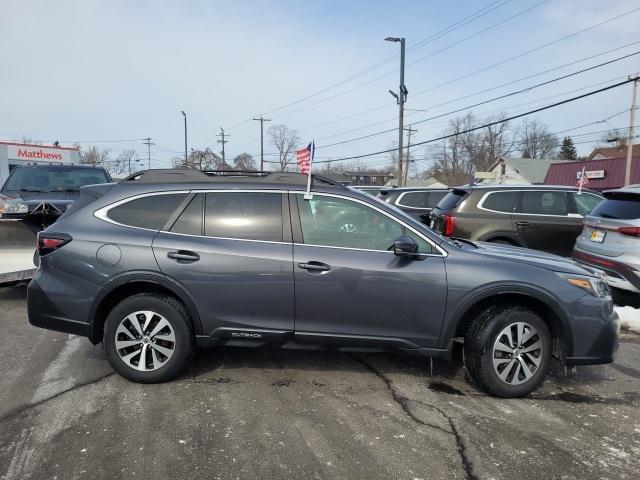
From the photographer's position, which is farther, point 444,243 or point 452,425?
point 444,243

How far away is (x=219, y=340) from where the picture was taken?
4.14 m

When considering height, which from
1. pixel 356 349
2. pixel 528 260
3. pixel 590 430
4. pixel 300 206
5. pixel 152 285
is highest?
pixel 300 206

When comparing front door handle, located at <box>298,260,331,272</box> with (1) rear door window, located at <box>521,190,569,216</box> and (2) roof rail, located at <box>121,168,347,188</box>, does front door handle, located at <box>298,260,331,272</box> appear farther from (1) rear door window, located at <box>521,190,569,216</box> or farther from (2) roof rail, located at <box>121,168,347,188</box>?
(1) rear door window, located at <box>521,190,569,216</box>

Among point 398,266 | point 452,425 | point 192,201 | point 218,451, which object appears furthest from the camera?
point 192,201

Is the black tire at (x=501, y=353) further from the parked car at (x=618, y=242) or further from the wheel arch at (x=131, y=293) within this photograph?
the parked car at (x=618, y=242)

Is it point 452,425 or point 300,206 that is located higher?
point 300,206

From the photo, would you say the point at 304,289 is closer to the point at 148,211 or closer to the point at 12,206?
the point at 148,211

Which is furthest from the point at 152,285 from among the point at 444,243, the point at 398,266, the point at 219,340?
the point at 444,243

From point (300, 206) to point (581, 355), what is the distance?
261 cm

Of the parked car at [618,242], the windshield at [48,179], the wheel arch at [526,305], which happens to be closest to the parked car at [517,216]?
the parked car at [618,242]

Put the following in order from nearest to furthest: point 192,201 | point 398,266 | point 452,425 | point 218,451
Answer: point 218,451, point 452,425, point 398,266, point 192,201

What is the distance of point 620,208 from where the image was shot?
6.52m

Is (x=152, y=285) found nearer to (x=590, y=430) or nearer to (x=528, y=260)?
(x=528, y=260)

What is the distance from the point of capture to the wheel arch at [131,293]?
4.04m
